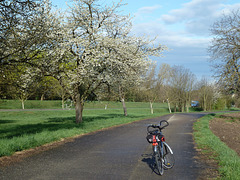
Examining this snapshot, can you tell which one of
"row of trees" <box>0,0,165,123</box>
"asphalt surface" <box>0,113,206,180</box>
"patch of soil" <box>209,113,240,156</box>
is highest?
"row of trees" <box>0,0,165,123</box>

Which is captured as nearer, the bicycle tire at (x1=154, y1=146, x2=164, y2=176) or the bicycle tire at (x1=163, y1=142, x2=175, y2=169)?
the bicycle tire at (x1=154, y1=146, x2=164, y2=176)

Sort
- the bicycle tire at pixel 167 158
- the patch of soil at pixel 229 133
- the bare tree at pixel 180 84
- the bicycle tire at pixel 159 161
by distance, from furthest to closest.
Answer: the bare tree at pixel 180 84
the patch of soil at pixel 229 133
the bicycle tire at pixel 167 158
the bicycle tire at pixel 159 161

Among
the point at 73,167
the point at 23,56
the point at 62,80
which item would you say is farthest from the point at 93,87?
the point at 73,167

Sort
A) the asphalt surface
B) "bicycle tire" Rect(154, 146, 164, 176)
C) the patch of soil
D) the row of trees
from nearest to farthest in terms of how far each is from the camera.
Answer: the asphalt surface, "bicycle tire" Rect(154, 146, 164, 176), the patch of soil, the row of trees

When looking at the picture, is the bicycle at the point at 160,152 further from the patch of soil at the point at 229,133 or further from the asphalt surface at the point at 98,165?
the patch of soil at the point at 229,133

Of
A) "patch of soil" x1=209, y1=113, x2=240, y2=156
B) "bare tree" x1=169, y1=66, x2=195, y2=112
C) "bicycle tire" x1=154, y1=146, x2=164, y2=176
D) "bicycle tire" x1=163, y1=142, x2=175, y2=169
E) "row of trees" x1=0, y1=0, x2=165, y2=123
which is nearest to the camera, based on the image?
"bicycle tire" x1=154, y1=146, x2=164, y2=176

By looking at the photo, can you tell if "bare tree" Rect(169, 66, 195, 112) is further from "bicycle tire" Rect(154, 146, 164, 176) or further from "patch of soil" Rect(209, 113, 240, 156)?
"bicycle tire" Rect(154, 146, 164, 176)

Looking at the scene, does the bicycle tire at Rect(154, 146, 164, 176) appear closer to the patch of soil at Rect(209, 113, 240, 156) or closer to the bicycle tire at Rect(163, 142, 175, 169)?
the bicycle tire at Rect(163, 142, 175, 169)

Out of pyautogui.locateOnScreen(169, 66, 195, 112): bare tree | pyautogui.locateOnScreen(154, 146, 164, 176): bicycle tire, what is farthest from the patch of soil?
pyautogui.locateOnScreen(169, 66, 195, 112): bare tree

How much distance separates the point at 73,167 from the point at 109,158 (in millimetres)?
1407

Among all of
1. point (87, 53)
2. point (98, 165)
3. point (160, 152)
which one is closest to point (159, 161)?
point (160, 152)

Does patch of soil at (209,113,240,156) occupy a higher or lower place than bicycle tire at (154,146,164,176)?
lower

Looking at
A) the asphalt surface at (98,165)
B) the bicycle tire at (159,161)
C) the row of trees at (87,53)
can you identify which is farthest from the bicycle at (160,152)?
the row of trees at (87,53)

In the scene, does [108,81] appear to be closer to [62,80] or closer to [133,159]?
[62,80]
